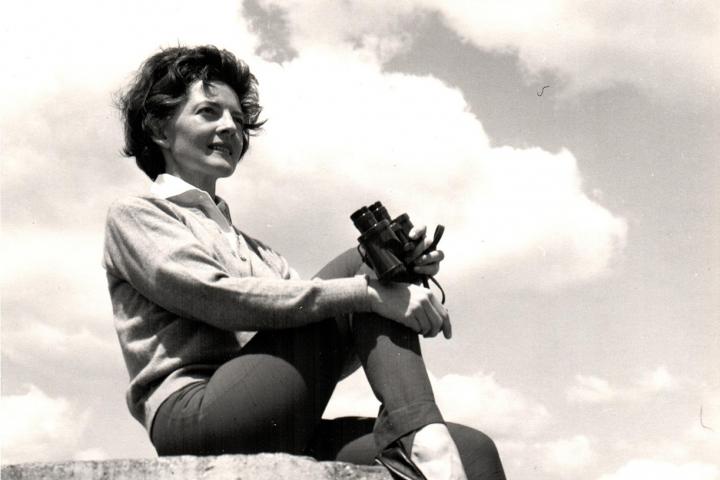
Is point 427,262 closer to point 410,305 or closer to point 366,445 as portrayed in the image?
point 410,305

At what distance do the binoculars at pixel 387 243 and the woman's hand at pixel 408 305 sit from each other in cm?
5

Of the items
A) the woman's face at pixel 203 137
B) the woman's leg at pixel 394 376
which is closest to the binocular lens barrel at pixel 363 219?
the woman's leg at pixel 394 376

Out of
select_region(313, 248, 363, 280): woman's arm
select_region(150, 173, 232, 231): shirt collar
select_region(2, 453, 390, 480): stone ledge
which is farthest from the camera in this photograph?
select_region(150, 173, 232, 231): shirt collar

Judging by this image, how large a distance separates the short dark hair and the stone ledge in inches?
45.6

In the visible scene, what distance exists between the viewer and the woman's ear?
124 inches

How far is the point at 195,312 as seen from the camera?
255cm

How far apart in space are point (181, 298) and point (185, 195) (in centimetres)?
48

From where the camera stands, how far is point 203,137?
3.08 m

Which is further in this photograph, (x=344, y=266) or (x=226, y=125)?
(x=226, y=125)

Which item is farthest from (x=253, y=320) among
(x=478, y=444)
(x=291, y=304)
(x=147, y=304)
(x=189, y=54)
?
(x=189, y=54)

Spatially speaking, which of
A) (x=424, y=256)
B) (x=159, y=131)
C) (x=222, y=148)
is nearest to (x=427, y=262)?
(x=424, y=256)

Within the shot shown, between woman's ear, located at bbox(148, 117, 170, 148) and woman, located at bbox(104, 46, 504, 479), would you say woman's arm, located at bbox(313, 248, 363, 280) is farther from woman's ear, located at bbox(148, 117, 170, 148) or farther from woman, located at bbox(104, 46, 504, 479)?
woman's ear, located at bbox(148, 117, 170, 148)

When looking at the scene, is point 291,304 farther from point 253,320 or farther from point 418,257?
point 418,257

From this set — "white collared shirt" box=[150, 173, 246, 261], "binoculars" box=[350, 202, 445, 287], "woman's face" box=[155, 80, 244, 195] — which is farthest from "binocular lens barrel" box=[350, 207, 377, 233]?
"woman's face" box=[155, 80, 244, 195]
